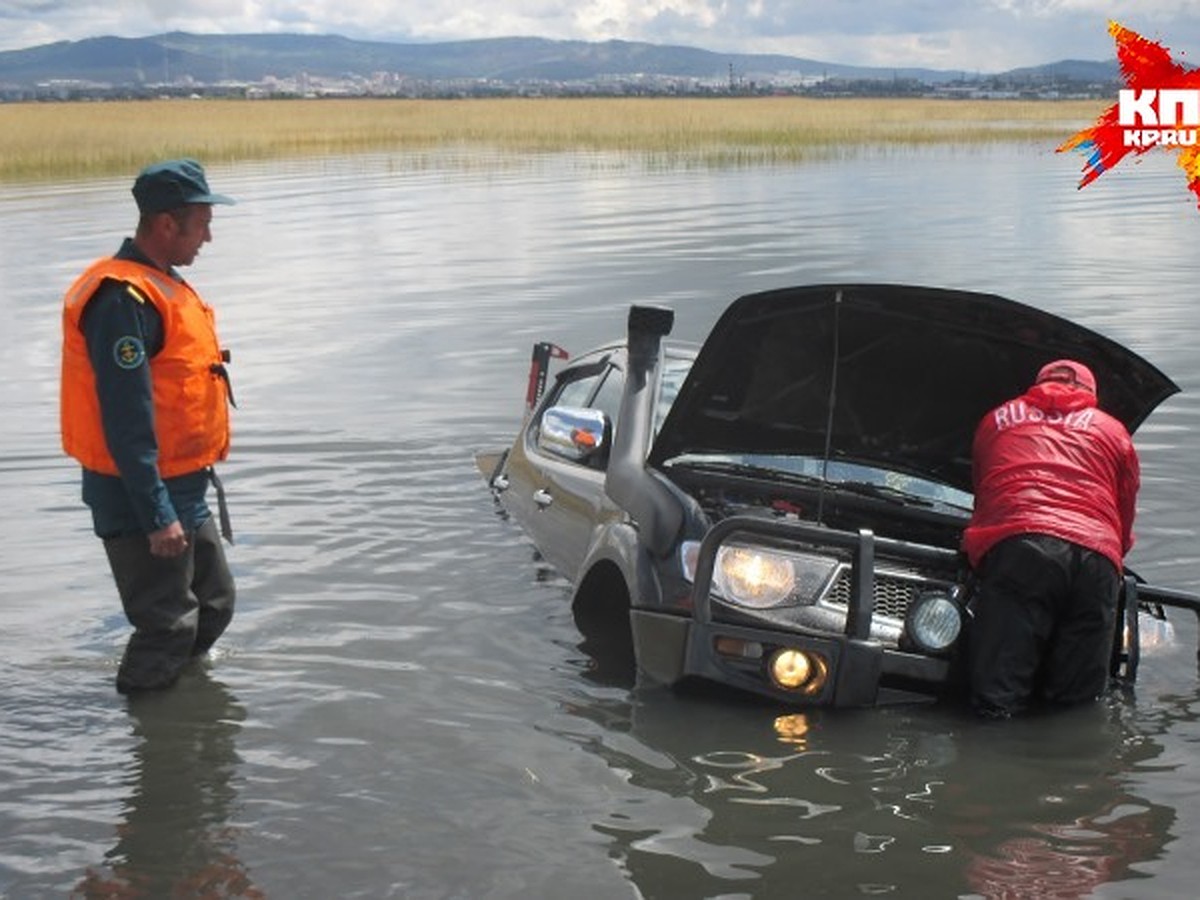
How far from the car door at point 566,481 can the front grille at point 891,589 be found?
1075 mm

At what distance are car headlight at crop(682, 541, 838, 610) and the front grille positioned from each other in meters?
0.05

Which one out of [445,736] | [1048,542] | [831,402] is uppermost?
[831,402]

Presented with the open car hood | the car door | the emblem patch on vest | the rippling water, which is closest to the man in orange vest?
the emblem patch on vest

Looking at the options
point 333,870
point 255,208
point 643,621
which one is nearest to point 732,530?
point 643,621

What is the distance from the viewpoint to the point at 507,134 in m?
70.8

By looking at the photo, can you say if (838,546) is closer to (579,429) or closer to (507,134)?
(579,429)

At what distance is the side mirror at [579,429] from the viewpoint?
745 cm

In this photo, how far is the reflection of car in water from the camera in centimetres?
613

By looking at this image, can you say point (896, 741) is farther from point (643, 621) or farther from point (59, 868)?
point (59, 868)

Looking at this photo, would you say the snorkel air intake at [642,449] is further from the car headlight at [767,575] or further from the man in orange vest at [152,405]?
the man in orange vest at [152,405]

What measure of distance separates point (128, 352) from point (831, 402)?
264 centimetres

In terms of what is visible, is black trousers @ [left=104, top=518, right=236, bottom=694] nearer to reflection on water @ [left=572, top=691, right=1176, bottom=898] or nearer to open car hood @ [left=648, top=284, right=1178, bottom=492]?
reflection on water @ [left=572, top=691, right=1176, bottom=898]

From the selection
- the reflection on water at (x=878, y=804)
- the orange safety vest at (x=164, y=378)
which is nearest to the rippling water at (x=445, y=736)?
the reflection on water at (x=878, y=804)

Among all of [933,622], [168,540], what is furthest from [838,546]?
[168,540]
